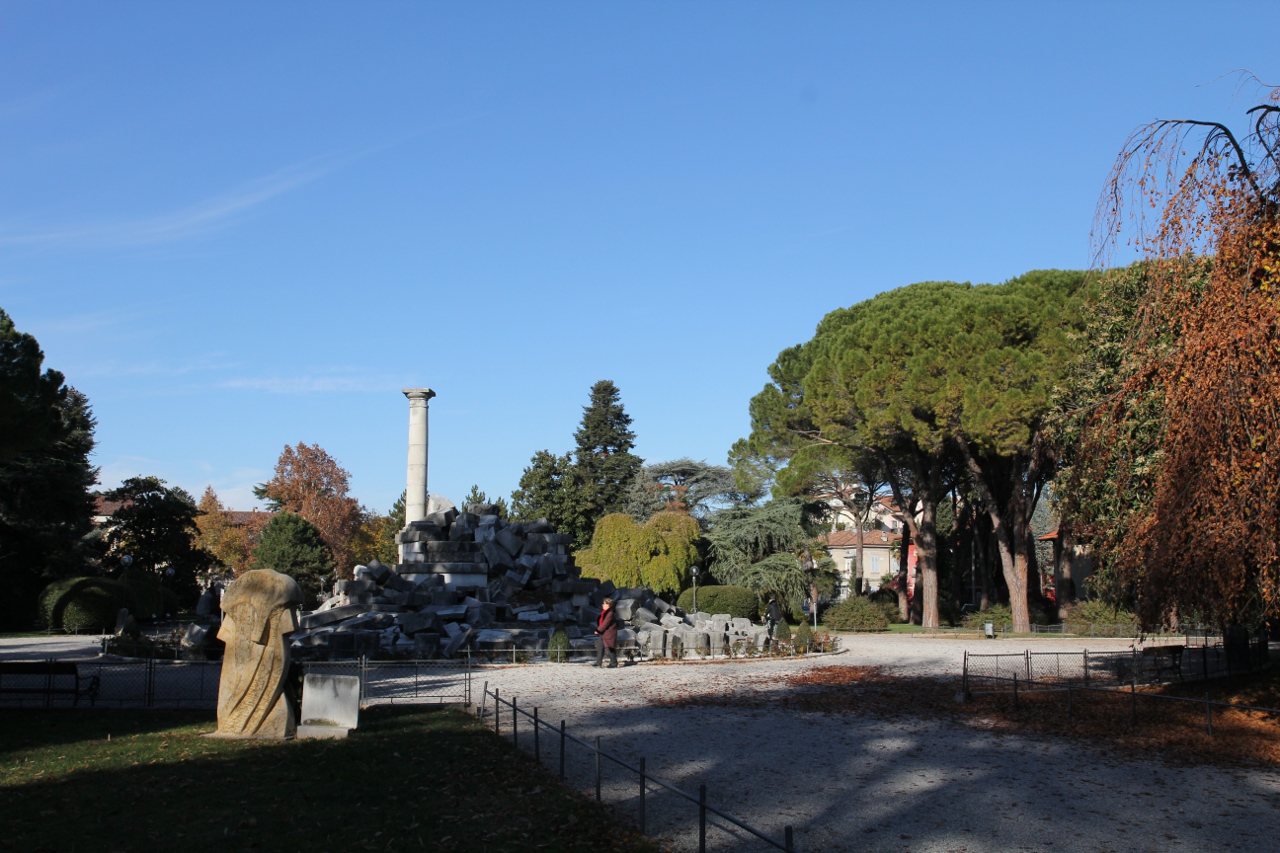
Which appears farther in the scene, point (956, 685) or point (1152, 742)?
point (956, 685)

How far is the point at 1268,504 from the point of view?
367 inches

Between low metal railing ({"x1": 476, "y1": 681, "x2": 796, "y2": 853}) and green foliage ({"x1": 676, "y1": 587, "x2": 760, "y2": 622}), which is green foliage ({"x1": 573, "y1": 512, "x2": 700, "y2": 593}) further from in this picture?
low metal railing ({"x1": 476, "y1": 681, "x2": 796, "y2": 853})

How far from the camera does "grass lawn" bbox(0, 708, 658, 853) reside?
7477 millimetres

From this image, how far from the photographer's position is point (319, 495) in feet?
223

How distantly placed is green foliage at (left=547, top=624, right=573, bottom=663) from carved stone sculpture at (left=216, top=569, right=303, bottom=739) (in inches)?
482

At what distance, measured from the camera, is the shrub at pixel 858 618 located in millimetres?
39281

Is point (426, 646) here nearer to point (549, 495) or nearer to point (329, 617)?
point (329, 617)

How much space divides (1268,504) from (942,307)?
27828mm

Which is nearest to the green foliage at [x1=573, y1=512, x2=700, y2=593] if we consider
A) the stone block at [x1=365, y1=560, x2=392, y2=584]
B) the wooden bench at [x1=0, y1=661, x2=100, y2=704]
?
the stone block at [x1=365, y1=560, x2=392, y2=584]

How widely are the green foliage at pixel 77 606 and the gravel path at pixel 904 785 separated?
2502 cm

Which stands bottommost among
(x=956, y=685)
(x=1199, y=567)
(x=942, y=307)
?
(x=956, y=685)

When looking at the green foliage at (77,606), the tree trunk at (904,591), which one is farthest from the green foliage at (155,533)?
the tree trunk at (904,591)

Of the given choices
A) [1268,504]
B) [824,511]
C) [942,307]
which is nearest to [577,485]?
[824,511]

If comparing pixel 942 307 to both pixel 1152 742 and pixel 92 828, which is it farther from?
pixel 92 828
